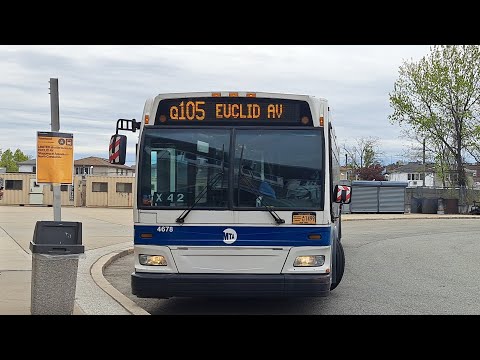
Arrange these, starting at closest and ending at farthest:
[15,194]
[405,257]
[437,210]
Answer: [405,257] < [437,210] < [15,194]

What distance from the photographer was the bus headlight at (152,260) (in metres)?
8.49

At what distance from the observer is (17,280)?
37.1 feet

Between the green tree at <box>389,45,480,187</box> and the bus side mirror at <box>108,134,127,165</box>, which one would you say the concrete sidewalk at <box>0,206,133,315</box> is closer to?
the bus side mirror at <box>108,134,127,165</box>

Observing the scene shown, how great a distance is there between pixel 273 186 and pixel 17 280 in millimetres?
5258

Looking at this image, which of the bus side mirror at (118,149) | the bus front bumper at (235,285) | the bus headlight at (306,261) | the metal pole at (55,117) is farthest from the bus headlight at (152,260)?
the metal pole at (55,117)

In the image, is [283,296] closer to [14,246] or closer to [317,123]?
[317,123]

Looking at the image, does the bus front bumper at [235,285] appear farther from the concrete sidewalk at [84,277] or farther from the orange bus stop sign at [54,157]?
the orange bus stop sign at [54,157]

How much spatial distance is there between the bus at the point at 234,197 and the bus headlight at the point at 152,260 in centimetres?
1

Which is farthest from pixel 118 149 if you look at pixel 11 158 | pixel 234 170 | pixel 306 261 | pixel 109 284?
pixel 11 158

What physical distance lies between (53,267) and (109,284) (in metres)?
3.29

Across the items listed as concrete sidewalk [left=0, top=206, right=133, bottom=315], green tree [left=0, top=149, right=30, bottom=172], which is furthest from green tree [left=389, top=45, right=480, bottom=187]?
green tree [left=0, top=149, right=30, bottom=172]

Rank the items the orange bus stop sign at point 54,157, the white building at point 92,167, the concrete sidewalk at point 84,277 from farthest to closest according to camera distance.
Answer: the white building at point 92,167
the orange bus stop sign at point 54,157
the concrete sidewalk at point 84,277

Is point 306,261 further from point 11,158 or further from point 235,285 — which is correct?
point 11,158

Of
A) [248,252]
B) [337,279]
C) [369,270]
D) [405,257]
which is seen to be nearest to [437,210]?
[405,257]
